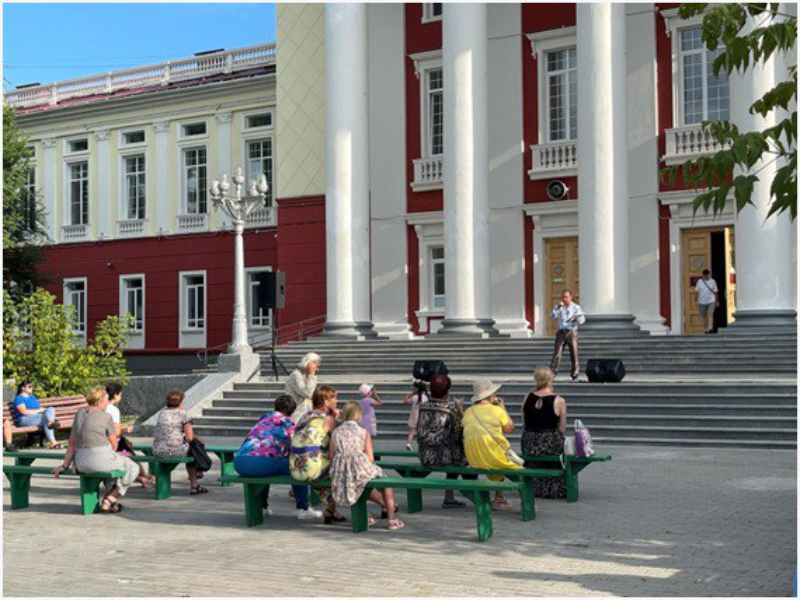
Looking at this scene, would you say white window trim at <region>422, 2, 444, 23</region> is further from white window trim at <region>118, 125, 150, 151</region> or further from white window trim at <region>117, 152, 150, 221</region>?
white window trim at <region>117, 152, 150, 221</region>

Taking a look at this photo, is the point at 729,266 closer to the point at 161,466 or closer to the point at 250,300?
the point at 250,300

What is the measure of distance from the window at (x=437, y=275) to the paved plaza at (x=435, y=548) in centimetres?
1986

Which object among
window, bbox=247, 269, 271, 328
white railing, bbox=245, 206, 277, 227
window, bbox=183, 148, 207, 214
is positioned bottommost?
window, bbox=247, 269, 271, 328

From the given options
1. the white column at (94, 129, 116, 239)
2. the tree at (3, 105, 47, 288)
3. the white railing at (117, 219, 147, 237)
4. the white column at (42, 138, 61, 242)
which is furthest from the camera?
the white column at (42, 138, 61, 242)

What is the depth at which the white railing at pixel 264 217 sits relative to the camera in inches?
1518

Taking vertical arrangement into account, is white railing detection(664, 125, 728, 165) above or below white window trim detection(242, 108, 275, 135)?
below

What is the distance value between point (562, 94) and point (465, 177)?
428 cm

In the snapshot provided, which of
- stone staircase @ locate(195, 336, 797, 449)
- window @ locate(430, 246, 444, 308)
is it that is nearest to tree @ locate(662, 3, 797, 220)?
stone staircase @ locate(195, 336, 797, 449)

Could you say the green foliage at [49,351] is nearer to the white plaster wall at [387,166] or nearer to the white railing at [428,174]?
the white plaster wall at [387,166]

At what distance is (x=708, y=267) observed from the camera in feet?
97.6

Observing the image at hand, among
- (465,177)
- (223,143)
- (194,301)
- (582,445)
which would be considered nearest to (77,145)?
(223,143)

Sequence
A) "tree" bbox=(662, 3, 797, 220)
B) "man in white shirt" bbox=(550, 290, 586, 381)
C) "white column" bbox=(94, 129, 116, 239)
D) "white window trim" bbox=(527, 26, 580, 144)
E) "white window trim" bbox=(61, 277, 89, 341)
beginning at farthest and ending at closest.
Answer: "white window trim" bbox=(61, 277, 89, 341), "white column" bbox=(94, 129, 116, 239), "white window trim" bbox=(527, 26, 580, 144), "man in white shirt" bbox=(550, 290, 586, 381), "tree" bbox=(662, 3, 797, 220)

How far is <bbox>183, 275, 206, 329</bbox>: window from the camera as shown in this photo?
40.6 m

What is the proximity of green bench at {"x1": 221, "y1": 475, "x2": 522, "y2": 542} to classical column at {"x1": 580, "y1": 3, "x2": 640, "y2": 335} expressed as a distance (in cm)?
1569
